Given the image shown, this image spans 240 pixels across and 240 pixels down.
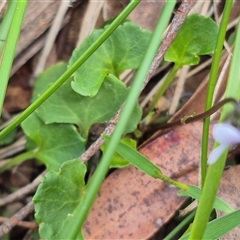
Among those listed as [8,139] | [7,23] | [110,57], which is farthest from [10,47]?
[8,139]

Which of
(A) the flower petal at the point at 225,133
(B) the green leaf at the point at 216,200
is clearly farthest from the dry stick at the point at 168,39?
(A) the flower petal at the point at 225,133

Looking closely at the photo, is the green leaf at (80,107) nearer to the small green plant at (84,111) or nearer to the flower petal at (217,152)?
the small green plant at (84,111)

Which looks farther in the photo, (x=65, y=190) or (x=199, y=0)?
(x=199, y=0)

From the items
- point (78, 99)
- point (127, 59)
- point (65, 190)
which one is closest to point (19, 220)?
point (65, 190)

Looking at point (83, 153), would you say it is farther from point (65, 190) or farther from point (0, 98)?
point (0, 98)

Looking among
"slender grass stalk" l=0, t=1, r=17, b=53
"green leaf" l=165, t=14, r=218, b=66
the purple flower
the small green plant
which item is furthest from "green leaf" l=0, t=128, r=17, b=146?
the purple flower

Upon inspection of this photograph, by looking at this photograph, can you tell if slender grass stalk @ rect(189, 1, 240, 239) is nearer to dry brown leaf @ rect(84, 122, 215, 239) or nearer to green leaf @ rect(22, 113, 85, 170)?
dry brown leaf @ rect(84, 122, 215, 239)
